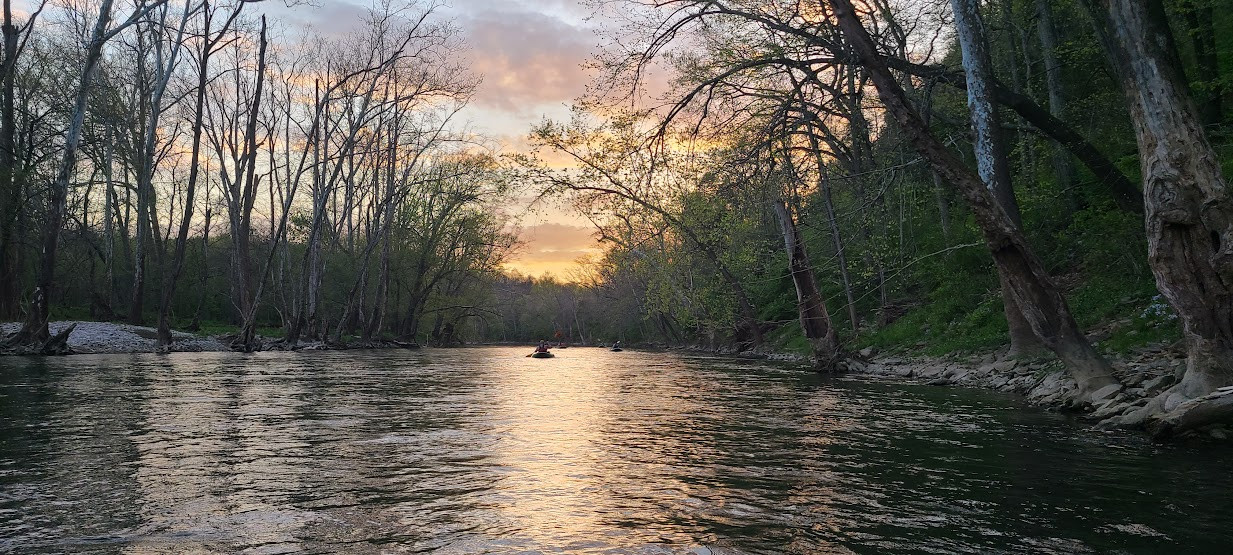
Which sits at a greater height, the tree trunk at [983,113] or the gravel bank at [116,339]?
the tree trunk at [983,113]

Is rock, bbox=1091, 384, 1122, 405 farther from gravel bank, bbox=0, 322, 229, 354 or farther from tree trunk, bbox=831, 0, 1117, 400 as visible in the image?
gravel bank, bbox=0, 322, 229, 354

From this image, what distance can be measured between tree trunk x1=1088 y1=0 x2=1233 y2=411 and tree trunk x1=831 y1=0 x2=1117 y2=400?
179cm

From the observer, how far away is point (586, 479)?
25.0 feet

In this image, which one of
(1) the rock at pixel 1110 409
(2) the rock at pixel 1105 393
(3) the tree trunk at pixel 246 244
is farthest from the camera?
(3) the tree trunk at pixel 246 244

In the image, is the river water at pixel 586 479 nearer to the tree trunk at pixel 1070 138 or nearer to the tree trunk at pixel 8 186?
the tree trunk at pixel 1070 138

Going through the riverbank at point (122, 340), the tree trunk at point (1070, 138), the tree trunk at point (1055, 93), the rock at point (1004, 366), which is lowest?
the rock at point (1004, 366)

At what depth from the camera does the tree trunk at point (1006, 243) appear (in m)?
12.0

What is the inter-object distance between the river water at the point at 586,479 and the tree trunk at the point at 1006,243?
44.3 inches

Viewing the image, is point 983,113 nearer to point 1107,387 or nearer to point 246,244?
point 1107,387

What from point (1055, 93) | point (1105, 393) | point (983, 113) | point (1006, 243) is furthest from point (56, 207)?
point (1055, 93)

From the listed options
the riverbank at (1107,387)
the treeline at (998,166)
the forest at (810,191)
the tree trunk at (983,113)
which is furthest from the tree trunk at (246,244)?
the tree trunk at (983,113)

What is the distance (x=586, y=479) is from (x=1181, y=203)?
8.51 meters

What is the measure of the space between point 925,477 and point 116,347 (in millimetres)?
33376

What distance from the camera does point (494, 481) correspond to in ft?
24.3
